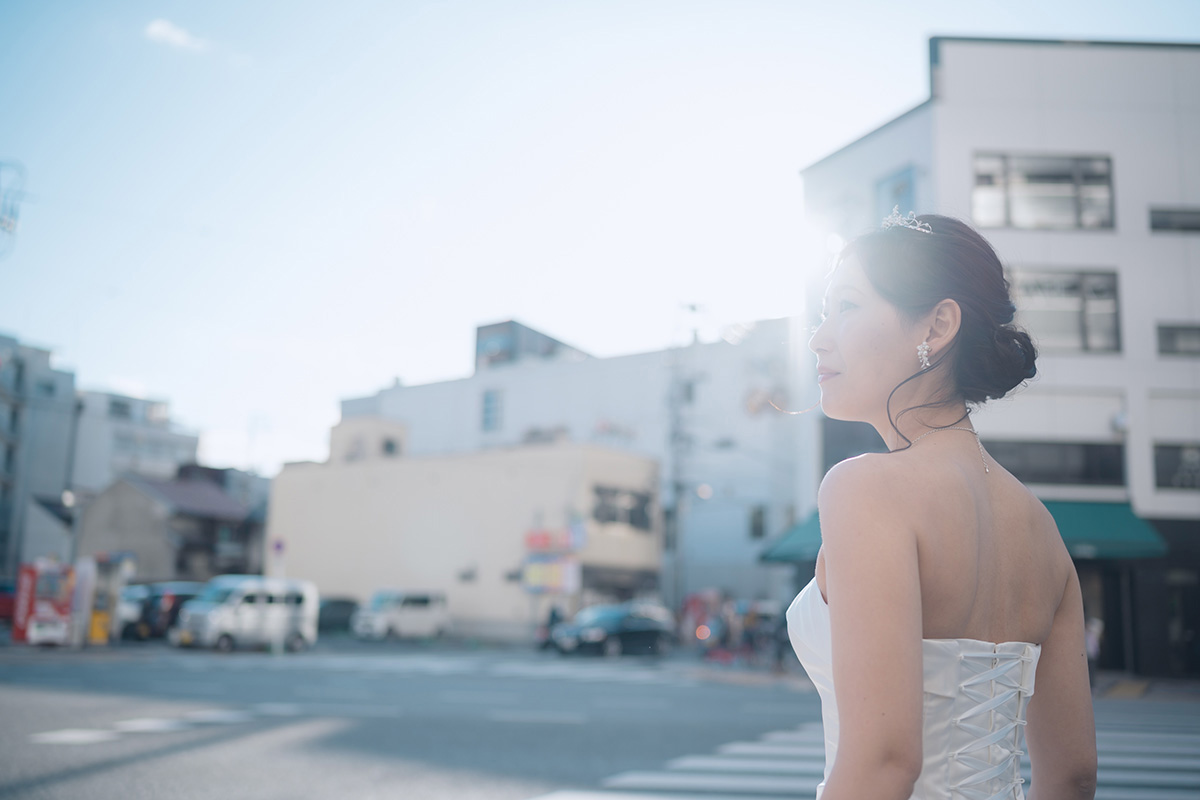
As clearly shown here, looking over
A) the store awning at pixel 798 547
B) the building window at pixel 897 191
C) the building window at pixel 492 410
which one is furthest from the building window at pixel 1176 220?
the building window at pixel 492 410

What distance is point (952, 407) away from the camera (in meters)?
1.55

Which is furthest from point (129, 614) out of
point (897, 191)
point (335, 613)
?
point (897, 191)

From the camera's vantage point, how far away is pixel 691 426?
45.2 metres

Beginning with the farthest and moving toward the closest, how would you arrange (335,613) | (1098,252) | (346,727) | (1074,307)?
(335,613), (1098,252), (1074,307), (346,727)

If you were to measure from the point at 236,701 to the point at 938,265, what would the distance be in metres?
14.1

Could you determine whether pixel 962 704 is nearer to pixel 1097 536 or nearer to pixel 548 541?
pixel 1097 536

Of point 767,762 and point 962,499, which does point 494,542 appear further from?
point 962,499

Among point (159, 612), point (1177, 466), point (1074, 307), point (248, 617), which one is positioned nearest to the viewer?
point (1177, 466)

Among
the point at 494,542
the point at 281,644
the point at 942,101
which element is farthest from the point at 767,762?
the point at 494,542

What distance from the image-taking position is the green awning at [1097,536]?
18859mm

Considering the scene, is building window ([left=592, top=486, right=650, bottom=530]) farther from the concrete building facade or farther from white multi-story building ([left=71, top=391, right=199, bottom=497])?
the concrete building facade

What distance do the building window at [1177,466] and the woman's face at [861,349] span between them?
2342 cm

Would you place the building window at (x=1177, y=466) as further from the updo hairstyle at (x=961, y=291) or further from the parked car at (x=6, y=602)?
the parked car at (x=6, y=602)

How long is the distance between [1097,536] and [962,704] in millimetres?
20851
